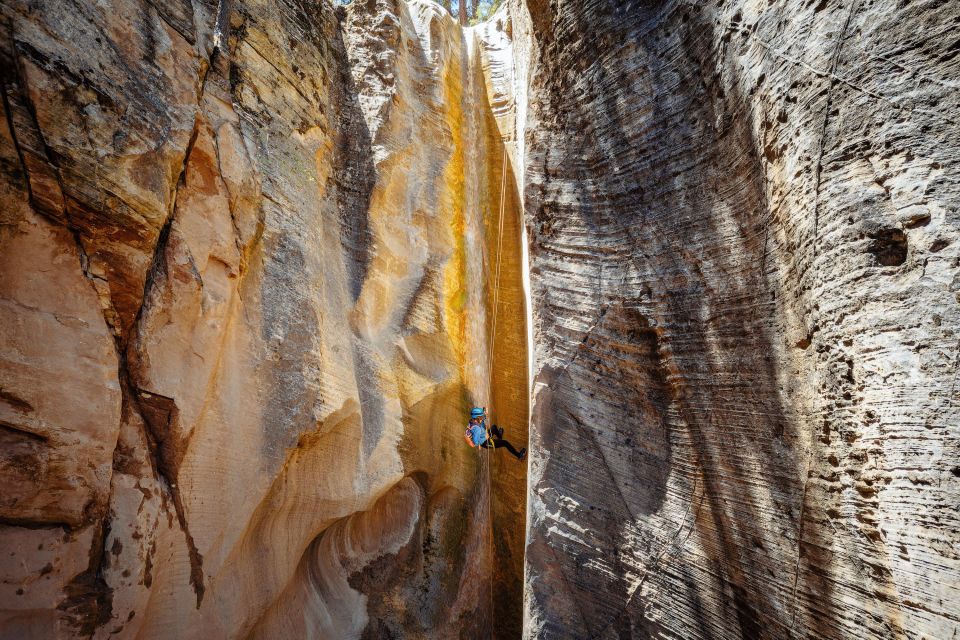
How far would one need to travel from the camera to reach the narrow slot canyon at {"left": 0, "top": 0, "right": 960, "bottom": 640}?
243cm

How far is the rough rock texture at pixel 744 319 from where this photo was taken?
2.26 meters

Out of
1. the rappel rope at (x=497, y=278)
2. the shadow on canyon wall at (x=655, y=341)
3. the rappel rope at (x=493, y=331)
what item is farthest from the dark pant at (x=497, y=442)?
the shadow on canyon wall at (x=655, y=341)

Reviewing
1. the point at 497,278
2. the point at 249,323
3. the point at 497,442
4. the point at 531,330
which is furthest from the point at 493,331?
the point at 249,323

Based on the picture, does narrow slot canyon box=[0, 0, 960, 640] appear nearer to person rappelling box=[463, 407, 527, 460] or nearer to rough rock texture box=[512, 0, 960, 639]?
rough rock texture box=[512, 0, 960, 639]

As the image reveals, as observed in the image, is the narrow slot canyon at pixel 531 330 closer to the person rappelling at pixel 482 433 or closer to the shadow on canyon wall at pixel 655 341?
the shadow on canyon wall at pixel 655 341

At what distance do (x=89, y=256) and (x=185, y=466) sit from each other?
5.55 ft

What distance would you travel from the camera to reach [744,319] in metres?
3.19

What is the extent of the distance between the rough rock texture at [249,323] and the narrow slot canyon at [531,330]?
26 mm

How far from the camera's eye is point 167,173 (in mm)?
3758

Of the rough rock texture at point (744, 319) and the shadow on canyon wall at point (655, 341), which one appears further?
the shadow on canyon wall at point (655, 341)

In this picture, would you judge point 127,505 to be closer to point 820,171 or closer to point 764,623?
point 764,623

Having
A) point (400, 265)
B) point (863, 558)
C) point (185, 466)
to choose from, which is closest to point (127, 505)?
point (185, 466)

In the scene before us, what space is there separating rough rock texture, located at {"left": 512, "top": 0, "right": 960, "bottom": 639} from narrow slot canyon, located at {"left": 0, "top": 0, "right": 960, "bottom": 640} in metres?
0.02

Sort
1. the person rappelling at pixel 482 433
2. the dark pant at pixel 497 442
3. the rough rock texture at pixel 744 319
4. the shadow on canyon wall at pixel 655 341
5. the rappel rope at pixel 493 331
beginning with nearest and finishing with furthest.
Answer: the rough rock texture at pixel 744 319 → the shadow on canyon wall at pixel 655 341 → the person rappelling at pixel 482 433 → the dark pant at pixel 497 442 → the rappel rope at pixel 493 331
